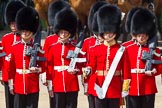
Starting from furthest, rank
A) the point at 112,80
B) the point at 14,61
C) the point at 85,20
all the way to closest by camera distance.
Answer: the point at 85,20 < the point at 14,61 < the point at 112,80

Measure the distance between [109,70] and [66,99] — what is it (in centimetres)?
80

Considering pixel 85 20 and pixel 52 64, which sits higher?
pixel 85 20

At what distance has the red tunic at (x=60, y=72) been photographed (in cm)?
664

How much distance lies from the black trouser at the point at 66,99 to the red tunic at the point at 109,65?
1.87 ft

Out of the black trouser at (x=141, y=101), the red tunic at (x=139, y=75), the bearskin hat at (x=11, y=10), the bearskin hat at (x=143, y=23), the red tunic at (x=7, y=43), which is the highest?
the bearskin hat at (x=11, y=10)

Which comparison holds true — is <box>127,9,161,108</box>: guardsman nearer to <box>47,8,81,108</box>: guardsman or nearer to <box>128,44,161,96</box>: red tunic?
<box>128,44,161,96</box>: red tunic

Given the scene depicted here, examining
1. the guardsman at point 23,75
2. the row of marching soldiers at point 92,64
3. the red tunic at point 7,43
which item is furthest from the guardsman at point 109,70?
the red tunic at point 7,43

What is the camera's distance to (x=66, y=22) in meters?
6.87

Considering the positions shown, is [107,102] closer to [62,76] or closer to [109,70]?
[109,70]

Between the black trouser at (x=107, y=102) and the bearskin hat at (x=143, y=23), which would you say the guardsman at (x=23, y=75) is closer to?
the black trouser at (x=107, y=102)

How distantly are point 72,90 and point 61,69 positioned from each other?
23cm

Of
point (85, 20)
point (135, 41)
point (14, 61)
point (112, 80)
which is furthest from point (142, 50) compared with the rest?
point (85, 20)

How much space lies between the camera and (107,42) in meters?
6.10

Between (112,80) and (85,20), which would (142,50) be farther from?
(85,20)
